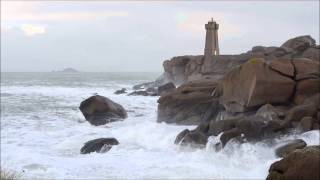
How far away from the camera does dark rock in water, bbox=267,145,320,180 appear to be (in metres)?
5.85

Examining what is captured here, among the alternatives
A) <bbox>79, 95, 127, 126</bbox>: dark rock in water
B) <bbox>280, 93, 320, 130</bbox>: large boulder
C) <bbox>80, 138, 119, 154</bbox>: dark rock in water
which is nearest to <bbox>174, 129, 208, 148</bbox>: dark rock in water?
<bbox>80, 138, 119, 154</bbox>: dark rock in water

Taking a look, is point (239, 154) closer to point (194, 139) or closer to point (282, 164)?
point (194, 139)

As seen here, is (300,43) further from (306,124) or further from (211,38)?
(211,38)

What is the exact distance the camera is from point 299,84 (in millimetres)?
17828

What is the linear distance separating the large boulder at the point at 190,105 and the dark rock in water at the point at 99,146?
4.88 metres

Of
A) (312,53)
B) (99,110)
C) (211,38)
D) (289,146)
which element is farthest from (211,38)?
(289,146)

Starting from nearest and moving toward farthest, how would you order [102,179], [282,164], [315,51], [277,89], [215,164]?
[282,164] < [102,179] < [215,164] < [277,89] < [315,51]

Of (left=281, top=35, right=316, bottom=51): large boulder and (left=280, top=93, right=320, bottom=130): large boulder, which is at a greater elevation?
(left=281, top=35, right=316, bottom=51): large boulder

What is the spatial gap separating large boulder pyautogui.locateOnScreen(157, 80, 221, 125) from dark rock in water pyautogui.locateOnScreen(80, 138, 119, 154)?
4.88m

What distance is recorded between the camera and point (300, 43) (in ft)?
98.9

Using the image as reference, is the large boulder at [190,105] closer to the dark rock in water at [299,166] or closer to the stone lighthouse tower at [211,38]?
the dark rock in water at [299,166]

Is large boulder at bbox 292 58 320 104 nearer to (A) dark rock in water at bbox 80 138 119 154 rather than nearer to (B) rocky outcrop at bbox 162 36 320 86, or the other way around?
(B) rocky outcrop at bbox 162 36 320 86

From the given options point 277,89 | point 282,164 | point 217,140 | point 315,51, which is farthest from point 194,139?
point 315,51

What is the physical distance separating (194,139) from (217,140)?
0.80 metres
